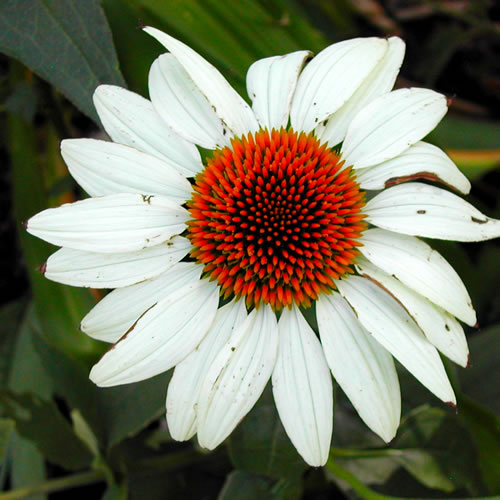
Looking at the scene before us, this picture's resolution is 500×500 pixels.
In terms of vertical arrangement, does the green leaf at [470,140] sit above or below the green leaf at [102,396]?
below

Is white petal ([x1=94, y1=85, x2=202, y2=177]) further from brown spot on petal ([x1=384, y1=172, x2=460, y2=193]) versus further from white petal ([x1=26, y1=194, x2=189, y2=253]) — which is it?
brown spot on petal ([x1=384, y1=172, x2=460, y2=193])

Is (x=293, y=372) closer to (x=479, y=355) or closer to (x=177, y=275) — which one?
(x=177, y=275)

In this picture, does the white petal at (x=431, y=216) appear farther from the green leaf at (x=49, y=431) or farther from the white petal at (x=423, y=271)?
the green leaf at (x=49, y=431)

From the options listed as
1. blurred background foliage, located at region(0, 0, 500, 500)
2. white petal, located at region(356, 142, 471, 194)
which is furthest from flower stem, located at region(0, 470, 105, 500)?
white petal, located at region(356, 142, 471, 194)

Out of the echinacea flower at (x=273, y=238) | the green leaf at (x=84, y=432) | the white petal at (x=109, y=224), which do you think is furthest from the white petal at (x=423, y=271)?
the green leaf at (x=84, y=432)

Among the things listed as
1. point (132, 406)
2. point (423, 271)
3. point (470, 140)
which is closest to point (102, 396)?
point (132, 406)

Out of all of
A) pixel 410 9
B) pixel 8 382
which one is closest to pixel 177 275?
pixel 8 382
